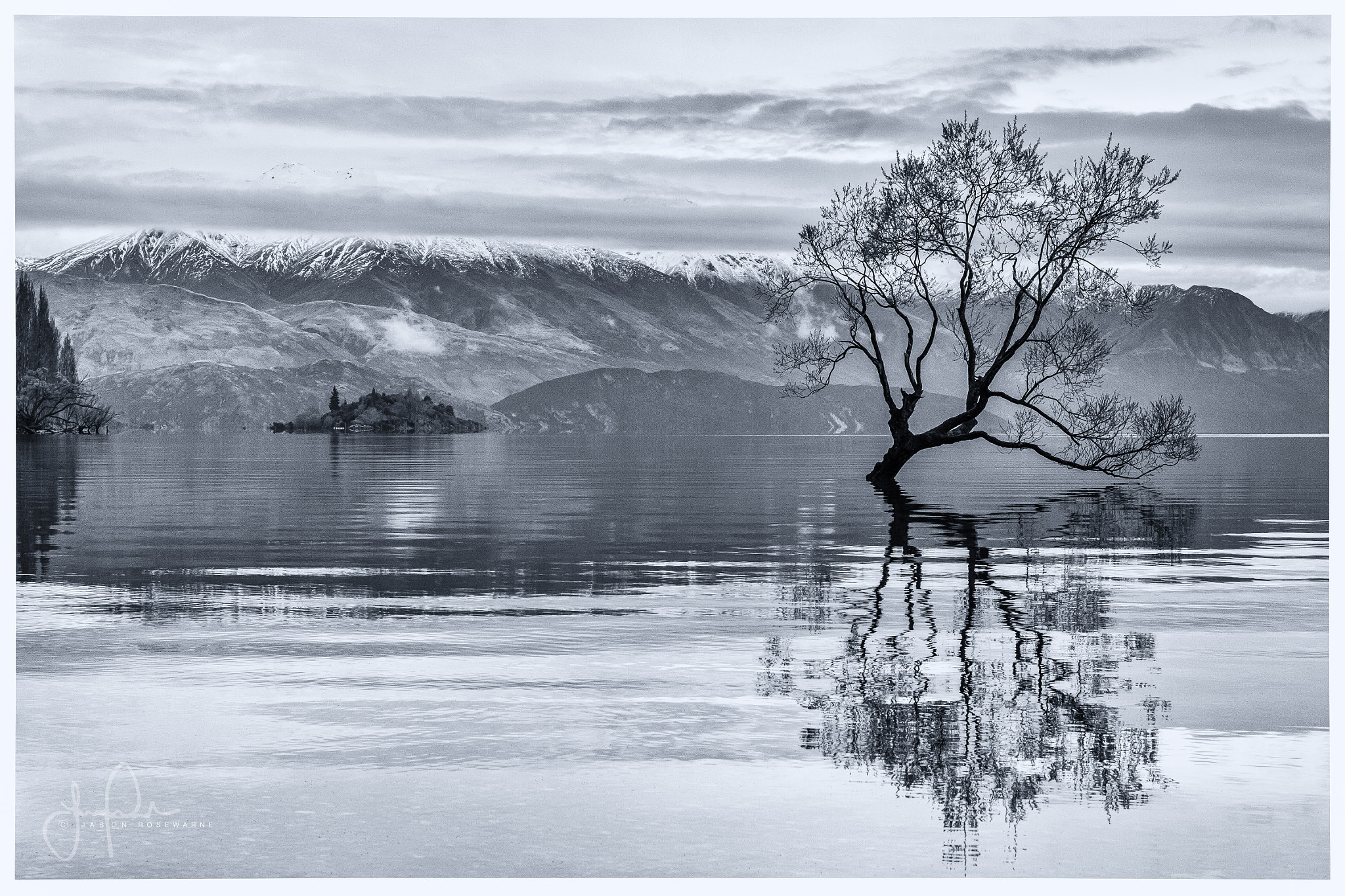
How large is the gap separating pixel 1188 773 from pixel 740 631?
7.48m

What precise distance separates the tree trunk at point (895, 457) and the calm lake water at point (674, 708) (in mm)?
28828

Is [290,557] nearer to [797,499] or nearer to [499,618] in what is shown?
[499,618]

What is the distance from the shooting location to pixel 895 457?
62.5 m

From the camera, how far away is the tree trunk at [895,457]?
59.6 metres

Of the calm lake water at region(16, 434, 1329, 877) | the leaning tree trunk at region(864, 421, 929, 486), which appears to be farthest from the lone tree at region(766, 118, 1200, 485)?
the calm lake water at region(16, 434, 1329, 877)

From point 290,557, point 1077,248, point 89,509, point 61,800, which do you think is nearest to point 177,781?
point 61,800

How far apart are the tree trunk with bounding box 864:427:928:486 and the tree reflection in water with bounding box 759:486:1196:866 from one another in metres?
33.6

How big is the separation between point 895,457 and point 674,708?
49.9 meters

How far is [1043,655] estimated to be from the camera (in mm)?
15977
